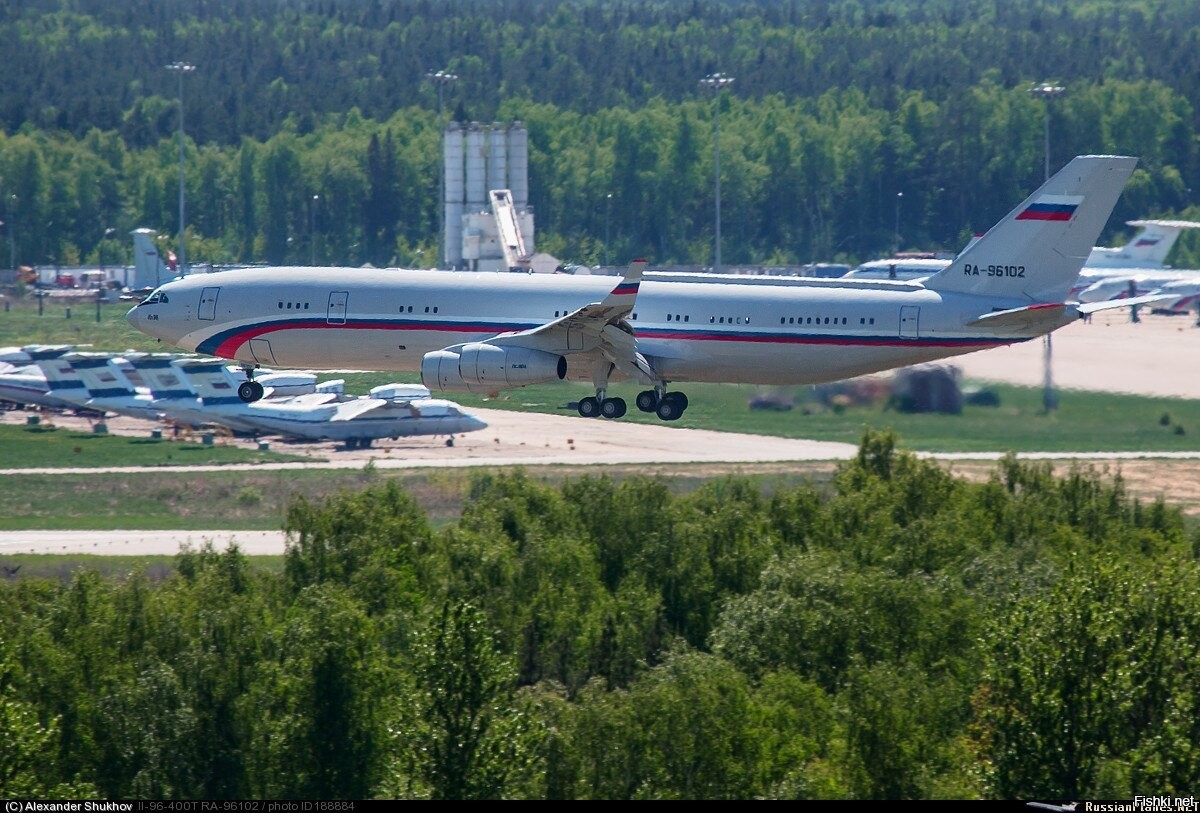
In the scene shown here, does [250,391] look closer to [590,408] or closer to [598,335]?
[590,408]

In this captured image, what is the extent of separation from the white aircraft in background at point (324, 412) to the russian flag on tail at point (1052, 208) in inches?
1834

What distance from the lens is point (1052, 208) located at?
5522cm

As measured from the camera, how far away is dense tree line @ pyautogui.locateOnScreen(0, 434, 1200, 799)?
58.5 m

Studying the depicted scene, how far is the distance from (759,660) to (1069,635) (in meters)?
15.0

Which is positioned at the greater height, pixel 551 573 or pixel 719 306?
pixel 719 306

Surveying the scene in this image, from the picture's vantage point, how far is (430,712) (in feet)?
199

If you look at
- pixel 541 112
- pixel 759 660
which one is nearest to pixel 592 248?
pixel 541 112

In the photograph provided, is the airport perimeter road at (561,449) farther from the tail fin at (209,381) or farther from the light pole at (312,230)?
the light pole at (312,230)

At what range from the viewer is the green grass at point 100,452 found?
96.9m

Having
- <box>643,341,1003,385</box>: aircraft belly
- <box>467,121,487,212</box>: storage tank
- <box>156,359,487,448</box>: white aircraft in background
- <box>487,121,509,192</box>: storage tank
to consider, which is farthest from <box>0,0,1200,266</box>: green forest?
<box>643,341,1003,385</box>: aircraft belly

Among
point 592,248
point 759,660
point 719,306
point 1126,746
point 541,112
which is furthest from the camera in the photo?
point 541,112

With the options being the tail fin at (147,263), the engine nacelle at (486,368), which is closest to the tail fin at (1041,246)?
the engine nacelle at (486,368)

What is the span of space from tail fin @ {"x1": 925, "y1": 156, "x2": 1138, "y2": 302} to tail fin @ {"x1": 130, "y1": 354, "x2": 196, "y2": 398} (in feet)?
201

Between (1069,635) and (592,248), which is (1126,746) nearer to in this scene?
(1069,635)
